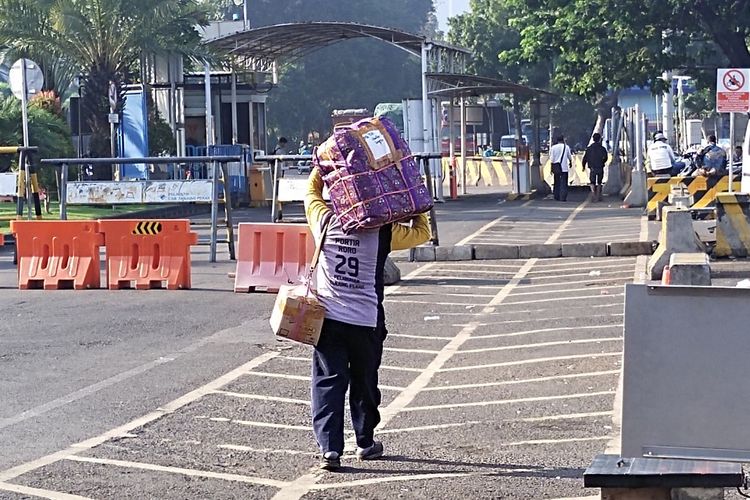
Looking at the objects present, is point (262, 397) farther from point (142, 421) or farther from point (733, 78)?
point (733, 78)

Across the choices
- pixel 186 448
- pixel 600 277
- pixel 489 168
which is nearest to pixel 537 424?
pixel 186 448

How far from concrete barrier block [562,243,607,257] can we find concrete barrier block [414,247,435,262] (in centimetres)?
184

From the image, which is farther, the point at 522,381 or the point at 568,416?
the point at 522,381

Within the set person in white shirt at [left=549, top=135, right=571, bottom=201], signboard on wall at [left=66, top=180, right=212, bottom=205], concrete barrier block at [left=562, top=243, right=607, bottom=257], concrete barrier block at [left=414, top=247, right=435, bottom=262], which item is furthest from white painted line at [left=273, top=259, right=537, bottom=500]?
person in white shirt at [left=549, top=135, right=571, bottom=201]

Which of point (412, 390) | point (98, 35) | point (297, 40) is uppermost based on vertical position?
point (98, 35)

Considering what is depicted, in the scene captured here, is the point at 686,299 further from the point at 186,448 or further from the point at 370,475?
the point at 186,448

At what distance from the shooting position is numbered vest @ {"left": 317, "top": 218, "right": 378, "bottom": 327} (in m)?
7.12

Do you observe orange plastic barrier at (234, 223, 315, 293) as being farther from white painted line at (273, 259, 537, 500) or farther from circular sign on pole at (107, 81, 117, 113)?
circular sign on pole at (107, 81, 117, 113)

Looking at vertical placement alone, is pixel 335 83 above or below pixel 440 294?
above

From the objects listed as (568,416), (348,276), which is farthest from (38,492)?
(568,416)

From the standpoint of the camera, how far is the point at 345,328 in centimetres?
714

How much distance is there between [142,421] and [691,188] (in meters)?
17.8

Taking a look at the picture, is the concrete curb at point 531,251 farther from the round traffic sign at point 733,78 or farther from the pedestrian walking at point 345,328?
the pedestrian walking at point 345,328

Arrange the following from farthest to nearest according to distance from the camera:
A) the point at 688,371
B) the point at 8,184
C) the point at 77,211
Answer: the point at 77,211
the point at 8,184
the point at 688,371
